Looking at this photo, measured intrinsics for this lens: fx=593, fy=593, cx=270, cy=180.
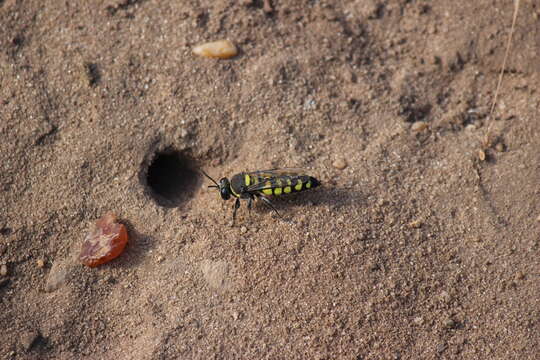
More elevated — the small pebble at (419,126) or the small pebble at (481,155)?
the small pebble at (419,126)

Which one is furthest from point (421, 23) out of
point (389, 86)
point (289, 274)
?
point (289, 274)

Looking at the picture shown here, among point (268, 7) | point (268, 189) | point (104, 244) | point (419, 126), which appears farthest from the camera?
point (268, 7)

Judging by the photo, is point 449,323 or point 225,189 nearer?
point 449,323

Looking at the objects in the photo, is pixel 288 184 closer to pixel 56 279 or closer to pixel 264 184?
pixel 264 184

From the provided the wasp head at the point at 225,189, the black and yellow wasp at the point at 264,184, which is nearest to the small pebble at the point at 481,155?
the black and yellow wasp at the point at 264,184

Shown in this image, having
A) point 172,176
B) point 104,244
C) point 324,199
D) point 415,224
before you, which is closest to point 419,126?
point 415,224

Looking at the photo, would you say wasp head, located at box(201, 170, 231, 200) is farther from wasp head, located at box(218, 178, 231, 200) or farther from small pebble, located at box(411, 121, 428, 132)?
small pebble, located at box(411, 121, 428, 132)

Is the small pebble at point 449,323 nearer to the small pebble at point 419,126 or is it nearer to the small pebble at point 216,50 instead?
the small pebble at point 419,126

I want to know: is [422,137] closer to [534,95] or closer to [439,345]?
[534,95]
